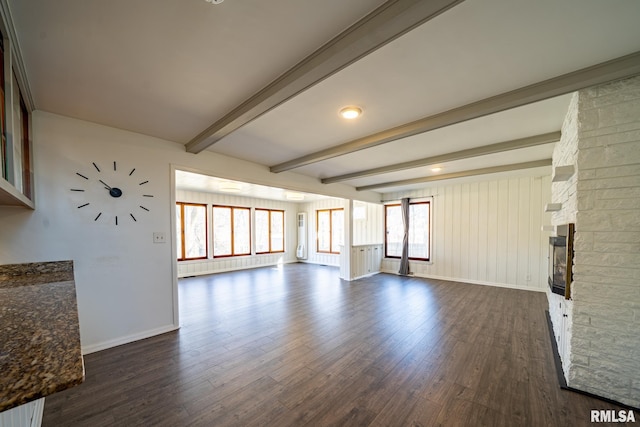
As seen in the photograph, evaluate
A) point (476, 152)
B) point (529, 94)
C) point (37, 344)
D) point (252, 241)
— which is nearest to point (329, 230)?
point (252, 241)

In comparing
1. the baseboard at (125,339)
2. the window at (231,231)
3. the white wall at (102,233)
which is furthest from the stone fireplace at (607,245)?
the window at (231,231)

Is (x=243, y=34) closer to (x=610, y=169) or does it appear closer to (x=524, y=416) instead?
(x=610, y=169)

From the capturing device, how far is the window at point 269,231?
8711 mm

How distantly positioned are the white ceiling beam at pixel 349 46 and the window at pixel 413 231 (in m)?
5.73

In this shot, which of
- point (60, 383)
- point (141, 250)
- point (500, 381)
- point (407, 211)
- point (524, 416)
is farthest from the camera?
point (407, 211)

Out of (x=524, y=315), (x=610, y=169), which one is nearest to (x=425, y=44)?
(x=610, y=169)

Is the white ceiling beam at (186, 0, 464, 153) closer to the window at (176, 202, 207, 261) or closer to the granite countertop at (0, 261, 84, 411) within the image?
the granite countertop at (0, 261, 84, 411)

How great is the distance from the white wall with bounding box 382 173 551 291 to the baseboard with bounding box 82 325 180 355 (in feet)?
19.1

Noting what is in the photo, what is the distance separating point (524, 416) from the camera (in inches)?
70.8

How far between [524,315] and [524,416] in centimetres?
253

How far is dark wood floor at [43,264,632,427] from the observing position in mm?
1811

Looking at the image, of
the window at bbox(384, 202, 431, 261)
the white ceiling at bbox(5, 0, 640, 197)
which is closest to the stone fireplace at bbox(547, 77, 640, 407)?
the white ceiling at bbox(5, 0, 640, 197)

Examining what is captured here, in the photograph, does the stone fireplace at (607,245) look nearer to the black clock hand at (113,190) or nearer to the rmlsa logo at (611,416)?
the rmlsa logo at (611,416)

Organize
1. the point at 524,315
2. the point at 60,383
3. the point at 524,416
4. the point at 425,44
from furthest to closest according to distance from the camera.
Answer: the point at 524,315
the point at 524,416
the point at 425,44
the point at 60,383
